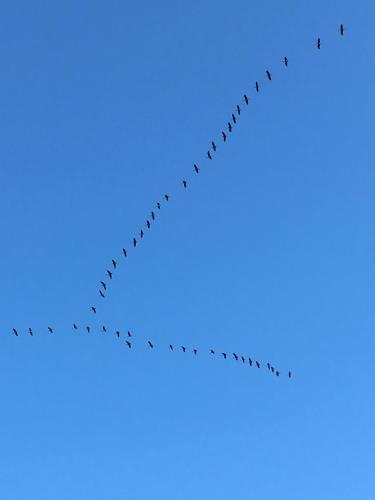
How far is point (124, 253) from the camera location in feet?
162

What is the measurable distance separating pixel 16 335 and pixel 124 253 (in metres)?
11.2

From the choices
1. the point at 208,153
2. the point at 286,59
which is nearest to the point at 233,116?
the point at 208,153

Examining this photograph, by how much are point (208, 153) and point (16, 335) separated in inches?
820

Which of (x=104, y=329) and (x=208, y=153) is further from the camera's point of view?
(x=104, y=329)

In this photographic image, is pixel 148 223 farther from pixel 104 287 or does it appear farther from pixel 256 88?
pixel 256 88

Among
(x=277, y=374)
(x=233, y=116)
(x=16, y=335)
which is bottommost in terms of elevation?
(x=277, y=374)

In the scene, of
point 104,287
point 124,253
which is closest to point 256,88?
point 124,253

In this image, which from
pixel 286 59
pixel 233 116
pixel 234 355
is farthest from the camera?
pixel 234 355

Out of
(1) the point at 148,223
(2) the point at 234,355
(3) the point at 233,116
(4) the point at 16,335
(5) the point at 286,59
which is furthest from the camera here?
(2) the point at 234,355

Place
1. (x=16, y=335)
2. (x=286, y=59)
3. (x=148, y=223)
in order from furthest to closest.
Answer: (x=16, y=335)
(x=148, y=223)
(x=286, y=59)

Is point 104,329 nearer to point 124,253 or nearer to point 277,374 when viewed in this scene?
point 124,253

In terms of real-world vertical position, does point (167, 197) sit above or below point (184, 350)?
above

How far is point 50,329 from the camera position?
53.9 metres

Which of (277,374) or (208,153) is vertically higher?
(208,153)
